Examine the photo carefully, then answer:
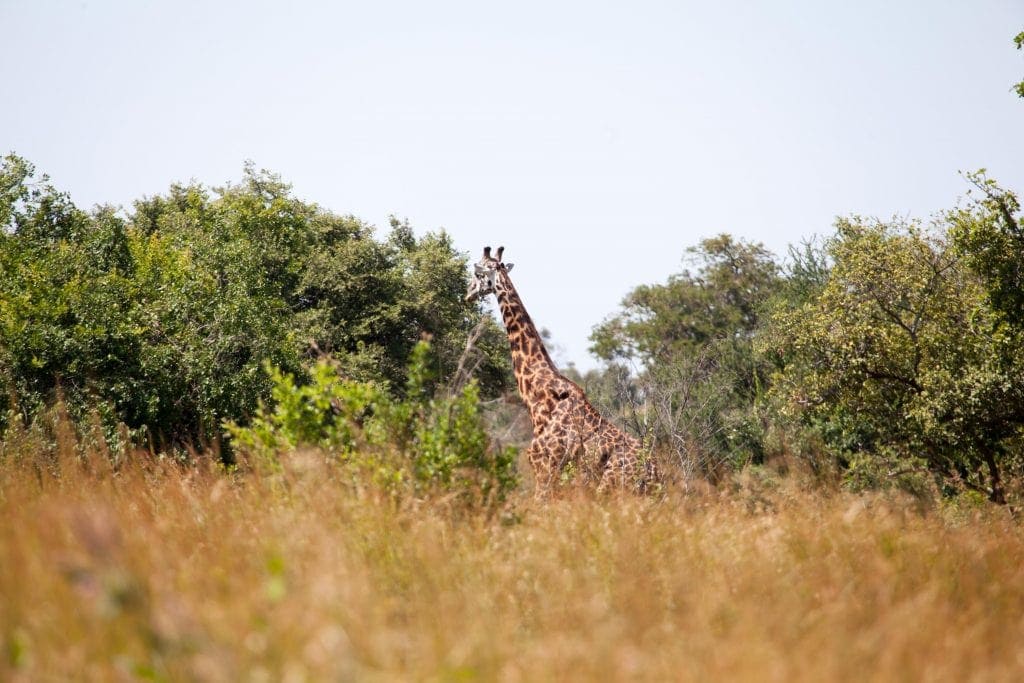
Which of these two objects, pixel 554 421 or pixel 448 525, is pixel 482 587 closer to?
pixel 448 525

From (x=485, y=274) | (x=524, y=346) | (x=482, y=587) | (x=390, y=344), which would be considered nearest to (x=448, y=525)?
(x=482, y=587)

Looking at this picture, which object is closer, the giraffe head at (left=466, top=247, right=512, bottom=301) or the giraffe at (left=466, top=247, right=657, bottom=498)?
the giraffe at (left=466, top=247, right=657, bottom=498)

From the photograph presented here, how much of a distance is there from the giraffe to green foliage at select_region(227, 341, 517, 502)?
2419mm

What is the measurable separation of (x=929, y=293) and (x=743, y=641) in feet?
57.3

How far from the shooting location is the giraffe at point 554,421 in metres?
10.3

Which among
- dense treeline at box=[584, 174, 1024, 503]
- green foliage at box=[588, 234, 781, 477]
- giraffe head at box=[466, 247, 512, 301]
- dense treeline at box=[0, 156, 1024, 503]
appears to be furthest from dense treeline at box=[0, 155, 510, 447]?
green foliage at box=[588, 234, 781, 477]

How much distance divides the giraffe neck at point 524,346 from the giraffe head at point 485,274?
74 millimetres

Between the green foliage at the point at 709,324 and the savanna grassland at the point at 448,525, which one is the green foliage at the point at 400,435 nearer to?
the savanna grassland at the point at 448,525

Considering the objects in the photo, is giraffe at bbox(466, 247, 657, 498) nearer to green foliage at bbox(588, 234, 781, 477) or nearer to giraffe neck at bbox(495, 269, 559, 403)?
giraffe neck at bbox(495, 269, 559, 403)

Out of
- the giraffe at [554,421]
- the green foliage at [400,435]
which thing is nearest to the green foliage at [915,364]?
the giraffe at [554,421]

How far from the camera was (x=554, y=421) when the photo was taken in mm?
11000

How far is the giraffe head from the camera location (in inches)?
489

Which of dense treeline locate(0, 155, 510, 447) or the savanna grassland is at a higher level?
dense treeline locate(0, 155, 510, 447)

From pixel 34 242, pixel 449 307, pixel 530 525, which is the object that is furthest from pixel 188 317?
pixel 530 525
